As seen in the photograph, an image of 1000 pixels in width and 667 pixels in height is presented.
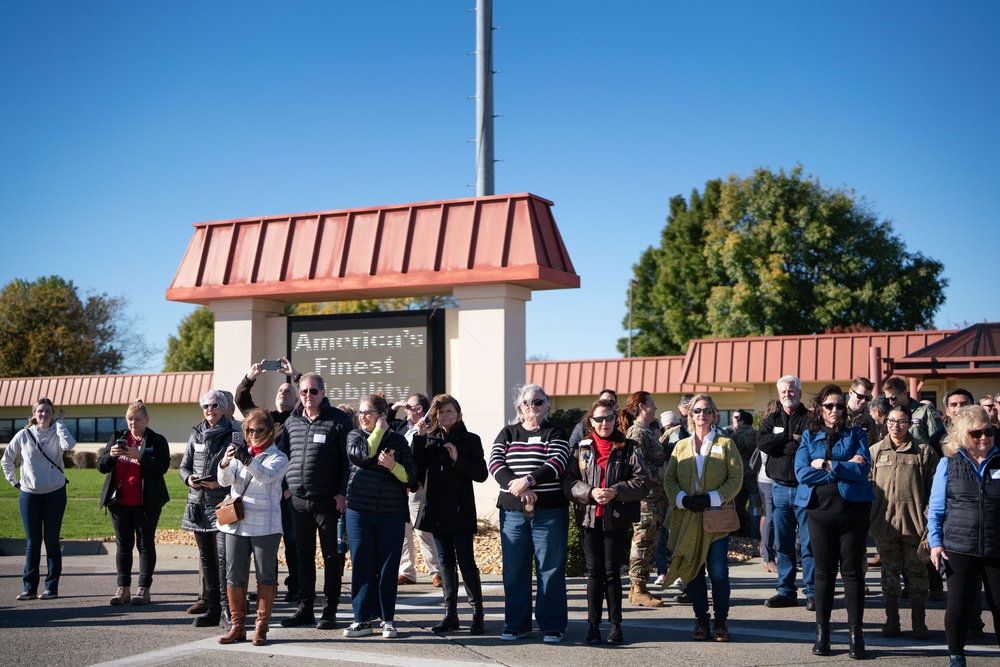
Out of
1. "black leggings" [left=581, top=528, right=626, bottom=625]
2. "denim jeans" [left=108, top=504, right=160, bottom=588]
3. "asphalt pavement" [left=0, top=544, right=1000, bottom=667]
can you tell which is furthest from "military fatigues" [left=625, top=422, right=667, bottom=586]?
"denim jeans" [left=108, top=504, right=160, bottom=588]

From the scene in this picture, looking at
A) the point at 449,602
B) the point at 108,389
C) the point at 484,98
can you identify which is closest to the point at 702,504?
the point at 449,602

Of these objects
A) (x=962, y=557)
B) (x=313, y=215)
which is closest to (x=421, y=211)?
(x=313, y=215)

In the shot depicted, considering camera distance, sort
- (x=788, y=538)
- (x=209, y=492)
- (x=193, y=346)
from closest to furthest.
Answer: (x=209, y=492) < (x=788, y=538) < (x=193, y=346)

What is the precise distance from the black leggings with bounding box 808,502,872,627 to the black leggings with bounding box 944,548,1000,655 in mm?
688

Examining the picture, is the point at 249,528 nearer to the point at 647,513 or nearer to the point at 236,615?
the point at 236,615

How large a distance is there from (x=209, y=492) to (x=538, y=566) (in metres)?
2.86

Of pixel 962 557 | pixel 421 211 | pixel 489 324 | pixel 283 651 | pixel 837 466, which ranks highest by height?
pixel 421 211

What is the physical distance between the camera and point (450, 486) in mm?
8477

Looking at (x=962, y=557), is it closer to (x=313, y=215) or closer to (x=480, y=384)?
(x=480, y=384)

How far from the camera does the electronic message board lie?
1427cm

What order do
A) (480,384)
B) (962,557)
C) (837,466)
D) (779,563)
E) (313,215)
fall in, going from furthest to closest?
1. (313,215)
2. (480,384)
3. (779,563)
4. (837,466)
5. (962,557)

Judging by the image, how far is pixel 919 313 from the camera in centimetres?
4528

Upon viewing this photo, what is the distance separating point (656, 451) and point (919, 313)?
39.3 metres

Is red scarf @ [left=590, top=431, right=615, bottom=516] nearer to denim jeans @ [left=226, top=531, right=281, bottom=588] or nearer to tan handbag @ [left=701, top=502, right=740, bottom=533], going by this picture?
tan handbag @ [left=701, top=502, right=740, bottom=533]
